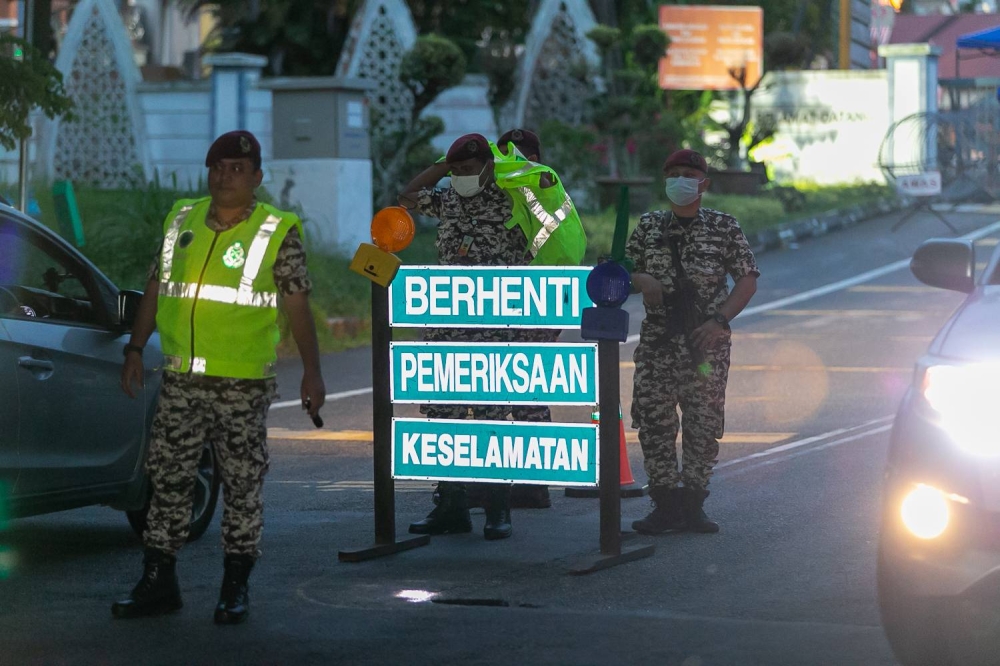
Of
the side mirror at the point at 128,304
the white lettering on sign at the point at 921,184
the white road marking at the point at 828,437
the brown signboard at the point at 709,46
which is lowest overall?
the white road marking at the point at 828,437

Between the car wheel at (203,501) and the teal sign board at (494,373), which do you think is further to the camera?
the car wheel at (203,501)

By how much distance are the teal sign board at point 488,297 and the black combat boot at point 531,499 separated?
5.17 feet

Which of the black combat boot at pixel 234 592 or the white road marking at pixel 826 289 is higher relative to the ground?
the white road marking at pixel 826 289

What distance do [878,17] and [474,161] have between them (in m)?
38.8

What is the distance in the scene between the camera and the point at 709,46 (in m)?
37.7

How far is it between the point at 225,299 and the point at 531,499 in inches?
119

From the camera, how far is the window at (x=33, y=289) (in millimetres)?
7275

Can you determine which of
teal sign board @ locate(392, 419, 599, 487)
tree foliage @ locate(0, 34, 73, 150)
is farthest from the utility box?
teal sign board @ locate(392, 419, 599, 487)

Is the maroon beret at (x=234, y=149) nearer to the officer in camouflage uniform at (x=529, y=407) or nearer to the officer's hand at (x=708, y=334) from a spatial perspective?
the officer in camouflage uniform at (x=529, y=407)

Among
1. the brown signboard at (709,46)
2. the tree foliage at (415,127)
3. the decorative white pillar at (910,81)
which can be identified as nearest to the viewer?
the tree foliage at (415,127)

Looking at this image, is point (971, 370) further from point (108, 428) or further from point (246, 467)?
point (108, 428)

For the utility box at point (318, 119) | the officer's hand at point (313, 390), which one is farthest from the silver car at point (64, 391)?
the utility box at point (318, 119)

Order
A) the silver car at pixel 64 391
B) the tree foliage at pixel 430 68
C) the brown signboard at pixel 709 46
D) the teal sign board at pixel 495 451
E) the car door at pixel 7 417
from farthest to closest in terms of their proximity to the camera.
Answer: the brown signboard at pixel 709 46 < the tree foliage at pixel 430 68 < the teal sign board at pixel 495 451 < the silver car at pixel 64 391 < the car door at pixel 7 417

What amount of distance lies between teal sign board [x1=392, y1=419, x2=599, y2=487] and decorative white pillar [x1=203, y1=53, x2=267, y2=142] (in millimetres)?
15307
